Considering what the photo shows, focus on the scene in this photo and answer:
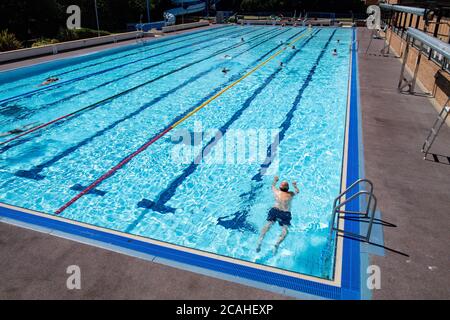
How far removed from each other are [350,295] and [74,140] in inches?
311

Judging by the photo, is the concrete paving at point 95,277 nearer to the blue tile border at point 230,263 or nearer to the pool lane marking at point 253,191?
the blue tile border at point 230,263

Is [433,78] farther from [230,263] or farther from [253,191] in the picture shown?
[230,263]

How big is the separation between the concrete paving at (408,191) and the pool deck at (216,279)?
1 centimetres

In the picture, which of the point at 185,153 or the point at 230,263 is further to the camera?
the point at 185,153

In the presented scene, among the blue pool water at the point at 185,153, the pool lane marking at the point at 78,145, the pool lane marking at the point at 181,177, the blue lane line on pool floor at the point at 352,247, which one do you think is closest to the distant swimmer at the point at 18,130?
the blue pool water at the point at 185,153

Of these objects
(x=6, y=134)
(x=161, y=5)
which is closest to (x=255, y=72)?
(x=6, y=134)

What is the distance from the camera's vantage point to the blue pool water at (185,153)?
5969 mm

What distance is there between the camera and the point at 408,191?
606 centimetres

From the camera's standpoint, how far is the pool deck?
4.03 metres

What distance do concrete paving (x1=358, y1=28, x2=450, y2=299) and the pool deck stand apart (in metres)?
0.01

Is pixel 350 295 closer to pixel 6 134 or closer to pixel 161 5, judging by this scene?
pixel 6 134

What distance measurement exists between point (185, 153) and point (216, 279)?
4.61m

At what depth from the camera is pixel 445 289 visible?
13.2ft

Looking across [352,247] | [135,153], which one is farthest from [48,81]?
[352,247]
